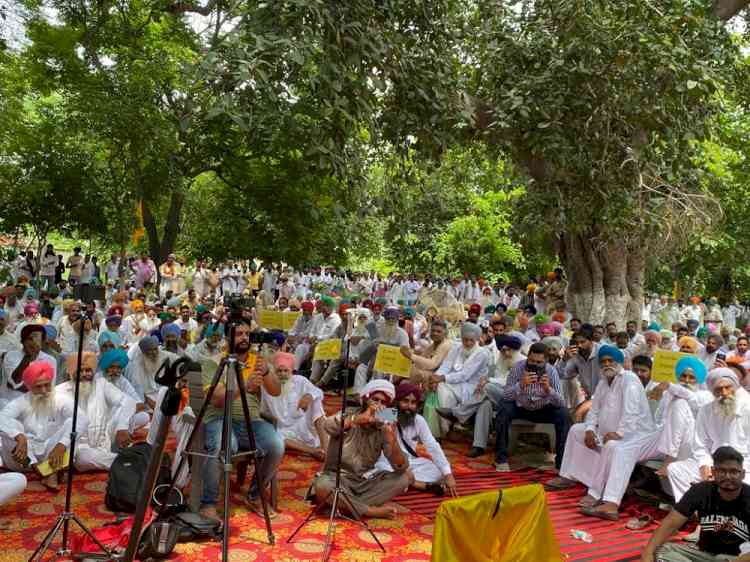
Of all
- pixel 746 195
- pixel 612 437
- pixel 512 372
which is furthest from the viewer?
pixel 746 195

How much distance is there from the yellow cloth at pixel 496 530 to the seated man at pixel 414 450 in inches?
78.5

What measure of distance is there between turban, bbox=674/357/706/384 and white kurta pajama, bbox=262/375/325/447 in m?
3.12

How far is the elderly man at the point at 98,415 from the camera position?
595cm

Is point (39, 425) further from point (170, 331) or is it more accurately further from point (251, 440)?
point (170, 331)

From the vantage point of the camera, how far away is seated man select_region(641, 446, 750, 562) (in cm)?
398

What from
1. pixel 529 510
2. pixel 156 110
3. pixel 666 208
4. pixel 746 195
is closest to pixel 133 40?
pixel 156 110

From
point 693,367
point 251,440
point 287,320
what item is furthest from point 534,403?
point 287,320

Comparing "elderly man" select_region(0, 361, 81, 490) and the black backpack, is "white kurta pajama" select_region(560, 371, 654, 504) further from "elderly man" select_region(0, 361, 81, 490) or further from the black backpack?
"elderly man" select_region(0, 361, 81, 490)

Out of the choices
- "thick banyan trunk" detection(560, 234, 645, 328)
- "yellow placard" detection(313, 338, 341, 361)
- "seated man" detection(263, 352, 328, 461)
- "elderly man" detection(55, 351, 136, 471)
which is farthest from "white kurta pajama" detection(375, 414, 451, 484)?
"thick banyan trunk" detection(560, 234, 645, 328)

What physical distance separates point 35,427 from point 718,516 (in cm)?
492

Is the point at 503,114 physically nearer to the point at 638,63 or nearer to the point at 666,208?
the point at 638,63

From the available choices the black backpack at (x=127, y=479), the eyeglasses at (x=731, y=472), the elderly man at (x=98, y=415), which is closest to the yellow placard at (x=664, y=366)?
the eyeglasses at (x=731, y=472)

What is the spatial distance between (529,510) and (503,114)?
5121mm

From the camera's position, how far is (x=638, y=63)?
24.0ft
